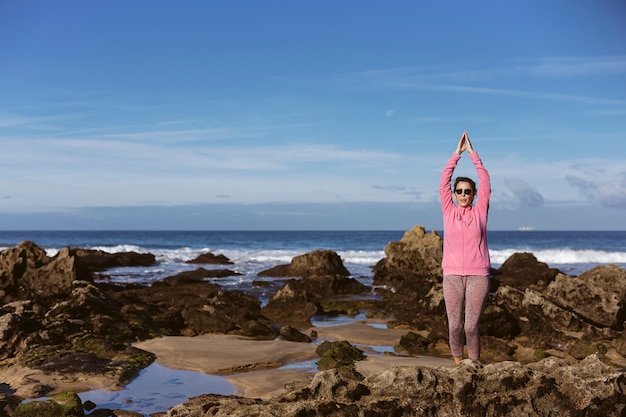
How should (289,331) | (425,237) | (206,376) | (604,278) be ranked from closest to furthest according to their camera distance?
(206,376)
(289,331)
(604,278)
(425,237)

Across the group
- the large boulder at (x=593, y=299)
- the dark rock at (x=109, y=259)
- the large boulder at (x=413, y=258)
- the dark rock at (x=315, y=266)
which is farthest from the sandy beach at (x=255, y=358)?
the dark rock at (x=109, y=259)

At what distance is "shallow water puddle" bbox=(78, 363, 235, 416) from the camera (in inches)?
286

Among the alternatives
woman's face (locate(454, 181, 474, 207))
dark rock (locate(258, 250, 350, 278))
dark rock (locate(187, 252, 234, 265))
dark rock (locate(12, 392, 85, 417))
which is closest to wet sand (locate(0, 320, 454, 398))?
dark rock (locate(12, 392, 85, 417))

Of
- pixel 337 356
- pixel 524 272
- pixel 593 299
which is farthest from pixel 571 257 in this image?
pixel 337 356

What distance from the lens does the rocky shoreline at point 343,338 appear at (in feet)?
16.4

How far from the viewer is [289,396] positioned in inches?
204

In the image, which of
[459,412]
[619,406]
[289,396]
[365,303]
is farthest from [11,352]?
[365,303]

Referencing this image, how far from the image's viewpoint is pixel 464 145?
22.5 feet

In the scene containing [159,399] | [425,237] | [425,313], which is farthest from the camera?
[425,237]

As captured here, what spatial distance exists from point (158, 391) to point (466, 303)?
4.27m

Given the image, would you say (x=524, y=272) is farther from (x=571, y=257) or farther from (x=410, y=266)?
(x=571, y=257)

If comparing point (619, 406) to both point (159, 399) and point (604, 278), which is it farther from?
point (604, 278)

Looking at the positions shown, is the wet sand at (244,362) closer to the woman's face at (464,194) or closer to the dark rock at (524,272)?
the woman's face at (464,194)

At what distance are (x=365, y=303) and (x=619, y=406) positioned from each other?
13826 millimetres
